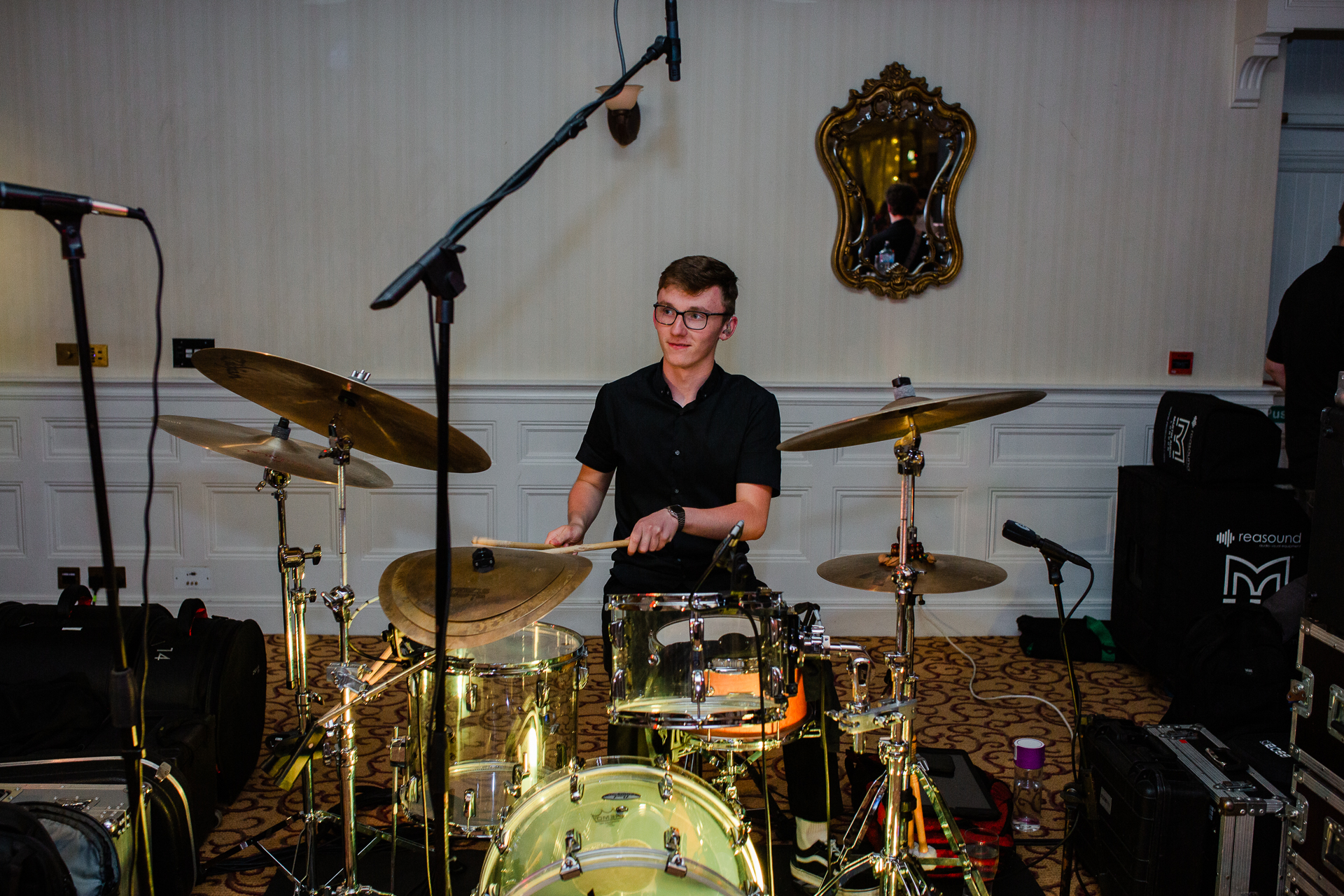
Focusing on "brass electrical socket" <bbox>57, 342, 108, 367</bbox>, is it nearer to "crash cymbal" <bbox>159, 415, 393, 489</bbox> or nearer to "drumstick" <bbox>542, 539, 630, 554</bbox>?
"crash cymbal" <bbox>159, 415, 393, 489</bbox>

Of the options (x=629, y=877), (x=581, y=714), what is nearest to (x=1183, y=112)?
(x=581, y=714)

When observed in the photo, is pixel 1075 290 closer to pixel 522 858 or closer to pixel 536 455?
pixel 536 455

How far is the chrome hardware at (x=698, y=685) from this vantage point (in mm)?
1876

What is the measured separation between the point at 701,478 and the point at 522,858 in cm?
125

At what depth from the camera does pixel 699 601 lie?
6.26 feet

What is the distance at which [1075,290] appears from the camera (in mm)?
3943

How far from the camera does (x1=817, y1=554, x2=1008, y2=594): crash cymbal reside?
2.12 metres

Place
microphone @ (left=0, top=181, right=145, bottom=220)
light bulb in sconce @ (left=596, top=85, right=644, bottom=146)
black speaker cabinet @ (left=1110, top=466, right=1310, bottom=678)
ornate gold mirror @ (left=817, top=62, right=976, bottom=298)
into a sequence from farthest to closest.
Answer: ornate gold mirror @ (left=817, top=62, right=976, bottom=298) → light bulb in sconce @ (left=596, top=85, right=644, bottom=146) → black speaker cabinet @ (left=1110, top=466, right=1310, bottom=678) → microphone @ (left=0, top=181, right=145, bottom=220)

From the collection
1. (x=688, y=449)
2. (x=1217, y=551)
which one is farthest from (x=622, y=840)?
(x=1217, y=551)

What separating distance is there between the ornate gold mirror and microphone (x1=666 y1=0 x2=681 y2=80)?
1858mm

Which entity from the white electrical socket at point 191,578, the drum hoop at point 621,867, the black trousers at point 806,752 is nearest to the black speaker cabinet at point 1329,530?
the black trousers at point 806,752

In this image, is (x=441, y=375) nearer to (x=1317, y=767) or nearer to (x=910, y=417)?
(x=910, y=417)

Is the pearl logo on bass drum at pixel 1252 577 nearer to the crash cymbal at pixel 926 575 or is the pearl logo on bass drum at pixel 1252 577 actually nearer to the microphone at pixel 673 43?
the crash cymbal at pixel 926 575

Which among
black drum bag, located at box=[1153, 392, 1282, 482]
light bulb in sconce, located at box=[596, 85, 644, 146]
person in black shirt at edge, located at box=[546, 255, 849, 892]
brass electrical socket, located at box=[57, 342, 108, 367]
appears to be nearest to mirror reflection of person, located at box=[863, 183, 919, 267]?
light bulb in sconce, located at box=[596, 85, 644, 146]
